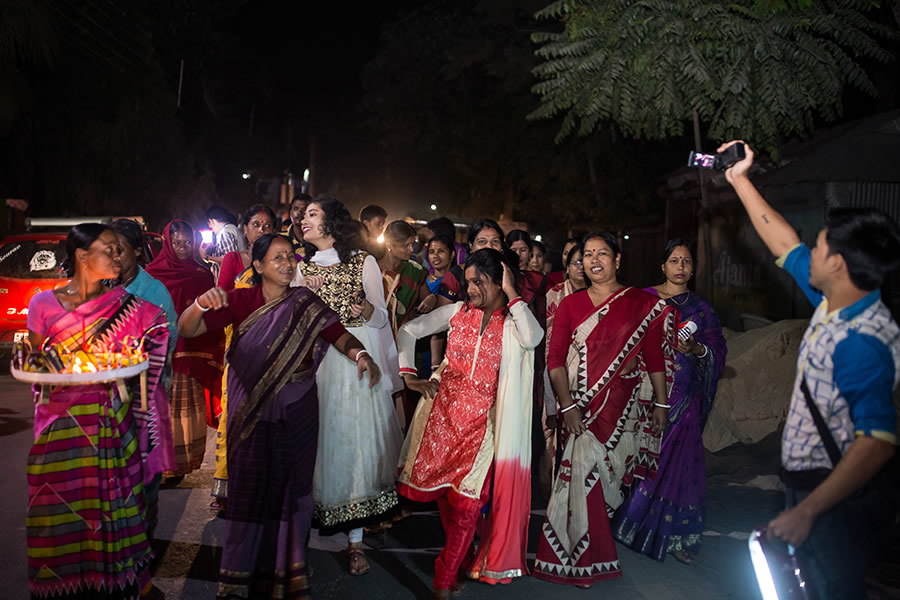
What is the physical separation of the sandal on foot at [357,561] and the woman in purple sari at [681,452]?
1.82 m

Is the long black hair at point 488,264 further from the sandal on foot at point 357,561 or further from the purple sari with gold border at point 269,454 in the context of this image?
the sandal on foot at point 357,561

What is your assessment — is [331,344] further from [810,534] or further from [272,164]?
[272,164]

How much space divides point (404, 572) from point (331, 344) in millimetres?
1493

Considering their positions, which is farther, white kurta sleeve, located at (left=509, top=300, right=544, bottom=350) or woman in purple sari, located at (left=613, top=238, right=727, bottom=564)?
woman in purple sari, located at (left=613, top=238, right=727, bottom=564)

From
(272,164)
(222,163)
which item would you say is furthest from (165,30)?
(272,164)

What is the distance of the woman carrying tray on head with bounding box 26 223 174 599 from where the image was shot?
11.5ft

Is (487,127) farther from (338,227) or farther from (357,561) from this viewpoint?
(357,561)

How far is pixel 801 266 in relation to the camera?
298cm

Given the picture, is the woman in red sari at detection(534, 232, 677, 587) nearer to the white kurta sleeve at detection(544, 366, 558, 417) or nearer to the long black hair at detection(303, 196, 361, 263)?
the white kurta sleeve at detection(544, 366, 558, 417)

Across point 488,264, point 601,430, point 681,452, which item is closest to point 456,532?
point 601,430

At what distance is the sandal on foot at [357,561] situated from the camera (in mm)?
4492

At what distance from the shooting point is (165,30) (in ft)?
107

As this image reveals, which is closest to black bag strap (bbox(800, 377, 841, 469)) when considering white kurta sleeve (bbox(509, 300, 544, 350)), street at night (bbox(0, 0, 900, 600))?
street at night (bbox(0, 0, 900, 600))

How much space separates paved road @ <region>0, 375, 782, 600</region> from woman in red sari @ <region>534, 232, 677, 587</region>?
0.24m
